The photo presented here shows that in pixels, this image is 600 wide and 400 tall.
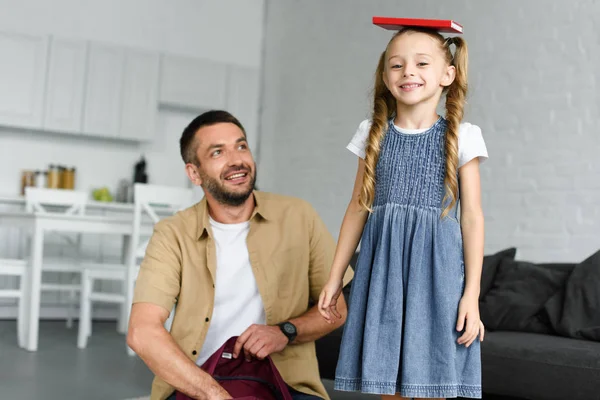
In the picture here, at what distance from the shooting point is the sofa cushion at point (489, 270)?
339 centimetres

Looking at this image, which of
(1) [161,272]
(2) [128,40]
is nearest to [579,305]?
(1) [161,272]

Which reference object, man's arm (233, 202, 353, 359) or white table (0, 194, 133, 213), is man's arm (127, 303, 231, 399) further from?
white table (0, 194, 133, 213)

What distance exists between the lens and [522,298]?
3184mm

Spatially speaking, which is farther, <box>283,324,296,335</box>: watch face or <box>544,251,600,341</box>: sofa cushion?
<box>544,251,600,341</box>: sofa cushion

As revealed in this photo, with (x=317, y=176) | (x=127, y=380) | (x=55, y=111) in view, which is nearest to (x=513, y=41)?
(x=317, y=176)

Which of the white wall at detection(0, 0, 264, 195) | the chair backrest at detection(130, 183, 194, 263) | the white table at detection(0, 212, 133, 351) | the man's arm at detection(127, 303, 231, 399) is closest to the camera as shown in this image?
the man's arm at detection(127, 303, 231, 399)

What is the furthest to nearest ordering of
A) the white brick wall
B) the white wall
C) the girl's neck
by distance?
the white wall < the white brick wall < the girl's neck

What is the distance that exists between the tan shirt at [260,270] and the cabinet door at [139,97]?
4.87 meters

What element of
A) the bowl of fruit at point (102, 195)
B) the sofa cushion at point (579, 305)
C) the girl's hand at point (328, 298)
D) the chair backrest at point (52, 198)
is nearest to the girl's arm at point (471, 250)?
the girl's hand at point (328, 298)

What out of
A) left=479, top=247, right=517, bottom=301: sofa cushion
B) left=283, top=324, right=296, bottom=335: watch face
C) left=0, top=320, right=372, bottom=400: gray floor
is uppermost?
left=479, top=247, right=517, bottom=301: sofa cushion

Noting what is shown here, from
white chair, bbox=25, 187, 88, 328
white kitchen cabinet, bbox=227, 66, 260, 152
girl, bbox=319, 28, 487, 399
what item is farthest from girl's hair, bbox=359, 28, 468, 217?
white kitchen cabinet, bbox=227, 66, 260, 152

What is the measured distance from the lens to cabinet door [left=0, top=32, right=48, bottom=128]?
6.28 meters

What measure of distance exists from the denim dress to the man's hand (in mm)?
345

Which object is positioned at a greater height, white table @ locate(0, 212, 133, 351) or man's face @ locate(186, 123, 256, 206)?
man's face @ locate(186, 123, 256, 206)
